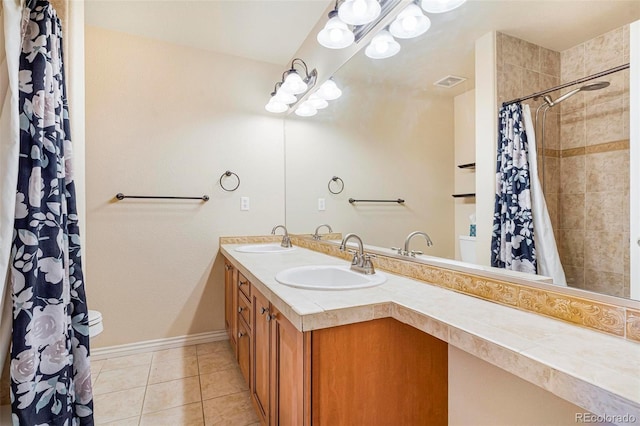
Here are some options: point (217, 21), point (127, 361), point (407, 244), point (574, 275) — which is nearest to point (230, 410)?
point (127, 361)

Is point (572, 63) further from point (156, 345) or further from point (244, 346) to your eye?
point (156, 345)

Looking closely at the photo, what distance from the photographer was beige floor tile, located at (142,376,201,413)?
5.75 ft

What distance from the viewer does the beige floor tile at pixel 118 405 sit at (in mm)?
1656

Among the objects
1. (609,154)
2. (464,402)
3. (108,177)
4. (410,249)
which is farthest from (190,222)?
(609,154)

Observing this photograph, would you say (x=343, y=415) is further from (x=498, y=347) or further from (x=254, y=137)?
(x=254, y=137)

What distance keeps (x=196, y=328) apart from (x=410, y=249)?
202 centimetres

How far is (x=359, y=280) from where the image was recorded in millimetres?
1460

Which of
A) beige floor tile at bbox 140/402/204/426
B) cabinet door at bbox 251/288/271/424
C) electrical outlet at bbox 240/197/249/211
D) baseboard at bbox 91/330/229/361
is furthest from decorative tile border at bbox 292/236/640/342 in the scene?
baseboard at bbox 91/330/229/361

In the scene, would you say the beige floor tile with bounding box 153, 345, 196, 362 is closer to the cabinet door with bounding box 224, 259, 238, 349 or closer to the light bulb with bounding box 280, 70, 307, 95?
the cabinet door with bounding box 224, 259, 238, 349

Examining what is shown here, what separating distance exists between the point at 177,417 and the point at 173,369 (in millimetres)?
587

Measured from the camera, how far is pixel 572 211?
873mm

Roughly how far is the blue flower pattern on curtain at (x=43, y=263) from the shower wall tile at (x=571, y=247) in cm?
161

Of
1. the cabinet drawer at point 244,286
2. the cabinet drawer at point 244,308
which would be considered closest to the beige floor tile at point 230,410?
the cabinet drawer at point 244,308

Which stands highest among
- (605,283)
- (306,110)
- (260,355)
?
(306,110)
